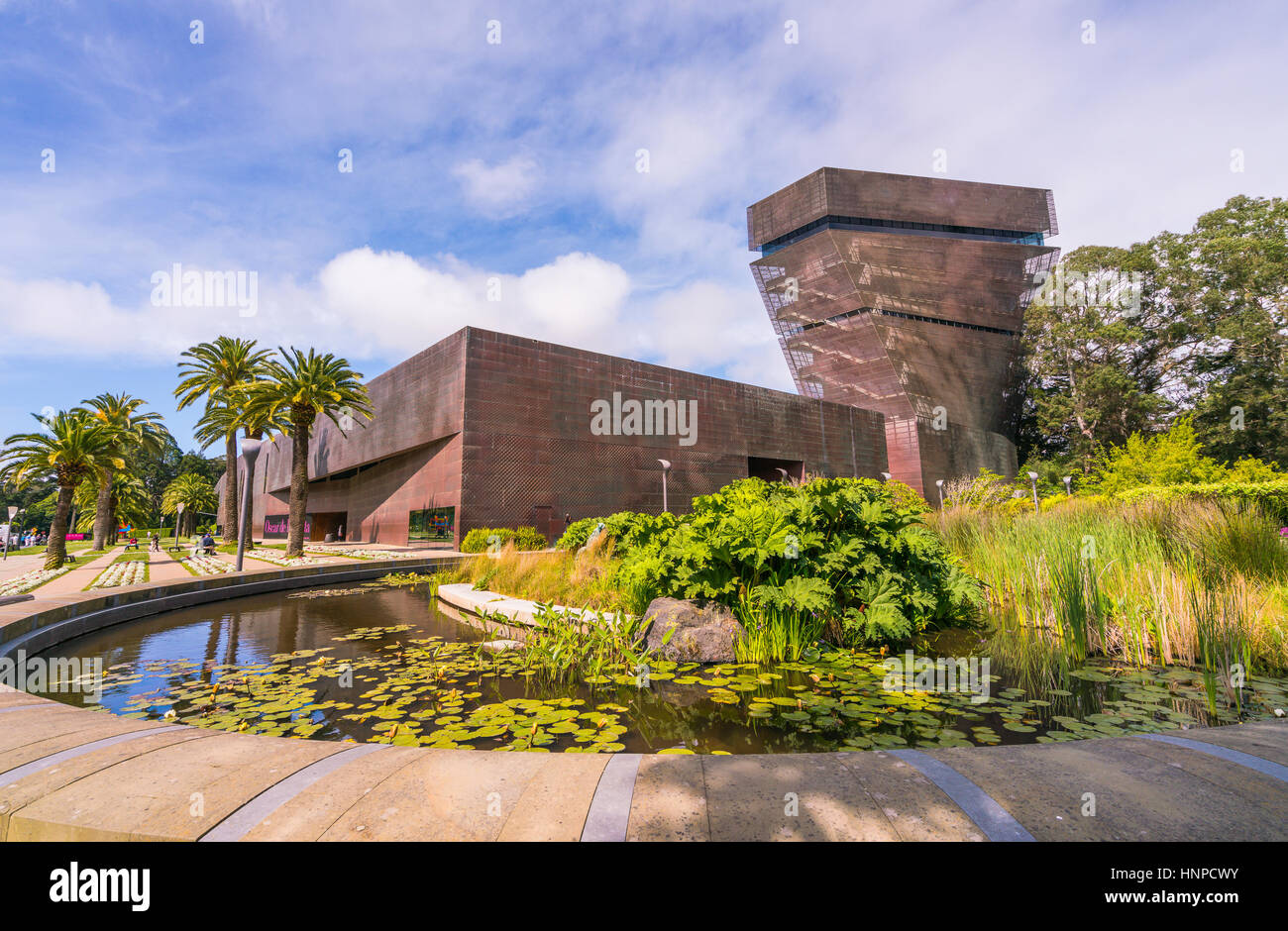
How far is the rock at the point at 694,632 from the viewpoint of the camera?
5.91 meters

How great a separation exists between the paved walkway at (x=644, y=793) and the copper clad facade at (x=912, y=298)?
45.6 metres

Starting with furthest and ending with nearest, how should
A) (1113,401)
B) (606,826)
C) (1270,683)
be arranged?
1. (1113,401)
2. (1270,683)
3. (606,826)

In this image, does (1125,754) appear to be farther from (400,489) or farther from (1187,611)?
(400,489)

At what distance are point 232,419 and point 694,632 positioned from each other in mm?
38525

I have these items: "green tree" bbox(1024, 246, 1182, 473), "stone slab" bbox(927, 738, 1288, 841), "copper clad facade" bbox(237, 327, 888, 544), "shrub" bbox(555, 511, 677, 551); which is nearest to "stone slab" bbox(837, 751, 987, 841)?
"stone slab" bbox(927, 738, 1288, 841)

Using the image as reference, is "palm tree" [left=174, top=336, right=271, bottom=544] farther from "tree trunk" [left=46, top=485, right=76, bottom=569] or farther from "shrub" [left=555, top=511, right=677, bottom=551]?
"shrub" [left=555, top=511, right=677, bottom=551]

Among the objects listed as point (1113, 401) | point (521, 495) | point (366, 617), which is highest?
point (1113, 401)

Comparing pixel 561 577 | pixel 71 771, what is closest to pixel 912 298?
pixel 561 577

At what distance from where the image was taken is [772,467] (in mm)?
37594

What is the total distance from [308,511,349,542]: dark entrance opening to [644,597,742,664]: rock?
1583 inches

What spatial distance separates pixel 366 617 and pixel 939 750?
8.68 meters

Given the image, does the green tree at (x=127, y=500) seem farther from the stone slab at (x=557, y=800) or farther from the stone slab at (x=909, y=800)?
the stone slab at (x=909, y=800)

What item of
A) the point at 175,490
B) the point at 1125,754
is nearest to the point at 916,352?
the point at 1125,754
